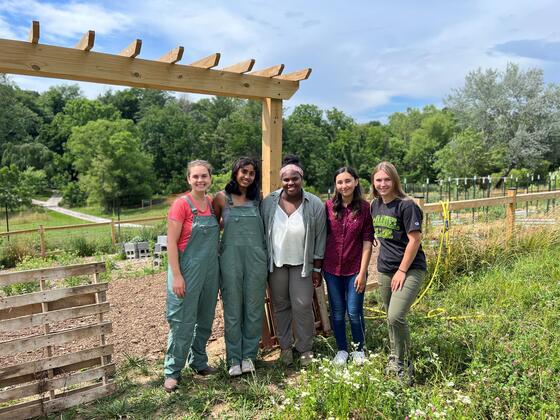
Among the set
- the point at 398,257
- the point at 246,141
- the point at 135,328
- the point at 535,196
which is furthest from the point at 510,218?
the point at 246,141

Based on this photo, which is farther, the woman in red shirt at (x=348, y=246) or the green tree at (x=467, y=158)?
the green tree at (x=467, y=158)

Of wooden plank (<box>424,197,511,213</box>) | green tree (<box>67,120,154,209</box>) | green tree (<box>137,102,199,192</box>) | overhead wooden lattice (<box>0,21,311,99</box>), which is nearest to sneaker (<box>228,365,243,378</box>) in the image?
overhead wooden lattice (<box>0,21,311,99</box>)

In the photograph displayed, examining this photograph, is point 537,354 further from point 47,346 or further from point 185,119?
point 185,119

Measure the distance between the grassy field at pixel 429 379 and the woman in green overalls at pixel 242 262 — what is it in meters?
0.28

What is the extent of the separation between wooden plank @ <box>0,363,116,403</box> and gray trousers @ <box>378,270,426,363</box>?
2.11 m

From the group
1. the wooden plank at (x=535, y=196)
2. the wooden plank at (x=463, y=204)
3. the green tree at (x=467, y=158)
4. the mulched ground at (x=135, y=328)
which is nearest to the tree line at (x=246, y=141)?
the green tree at (x=467, y=158)

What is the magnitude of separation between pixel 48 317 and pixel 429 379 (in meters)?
2.72

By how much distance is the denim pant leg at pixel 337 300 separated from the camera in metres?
3.33

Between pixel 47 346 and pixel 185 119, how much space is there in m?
48.3

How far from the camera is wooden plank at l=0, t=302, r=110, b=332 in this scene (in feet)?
9.11

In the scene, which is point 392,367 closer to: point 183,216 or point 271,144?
point 183,216

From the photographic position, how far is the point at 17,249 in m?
11.5

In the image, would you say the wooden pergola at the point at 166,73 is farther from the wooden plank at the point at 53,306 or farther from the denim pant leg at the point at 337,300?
the wooden plank at the point at 53,306

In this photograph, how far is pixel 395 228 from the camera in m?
3.02
